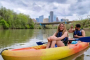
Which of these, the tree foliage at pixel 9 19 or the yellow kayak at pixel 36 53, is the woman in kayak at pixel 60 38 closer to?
the yellow kayak at pixel 36 53

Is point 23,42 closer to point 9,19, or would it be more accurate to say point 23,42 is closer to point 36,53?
point 36,53

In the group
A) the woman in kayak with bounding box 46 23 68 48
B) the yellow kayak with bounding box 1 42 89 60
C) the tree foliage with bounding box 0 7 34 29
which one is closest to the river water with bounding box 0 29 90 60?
the yellow kayak with bounding box 1 42 89 60

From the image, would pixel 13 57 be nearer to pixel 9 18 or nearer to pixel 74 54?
pixel 74 54

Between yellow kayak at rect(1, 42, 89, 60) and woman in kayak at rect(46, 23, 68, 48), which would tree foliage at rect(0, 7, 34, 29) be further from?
yellow kayak at rect(1, 42, 89, 60)

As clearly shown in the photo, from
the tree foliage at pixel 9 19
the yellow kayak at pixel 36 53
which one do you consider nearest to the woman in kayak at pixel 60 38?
the yellow kayak at pixel 36 53

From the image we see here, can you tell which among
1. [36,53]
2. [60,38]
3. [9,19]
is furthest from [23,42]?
[9,19]

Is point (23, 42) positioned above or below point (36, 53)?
below

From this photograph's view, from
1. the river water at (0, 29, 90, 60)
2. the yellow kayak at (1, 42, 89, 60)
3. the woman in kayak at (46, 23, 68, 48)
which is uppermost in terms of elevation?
the woman in kayak at (46, 23, 68, 48)

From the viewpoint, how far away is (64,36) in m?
4.54

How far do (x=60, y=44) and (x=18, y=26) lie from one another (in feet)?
115

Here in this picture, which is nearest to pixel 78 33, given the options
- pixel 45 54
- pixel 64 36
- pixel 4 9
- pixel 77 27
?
pixel 77 27

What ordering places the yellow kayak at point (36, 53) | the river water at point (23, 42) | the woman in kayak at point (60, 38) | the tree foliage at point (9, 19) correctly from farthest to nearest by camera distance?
the tree foliage at point (9, 19)
the river water at point (23, 42)
the woman in kayak at point (60, 38)
the yellow kayak at point (36, 53)

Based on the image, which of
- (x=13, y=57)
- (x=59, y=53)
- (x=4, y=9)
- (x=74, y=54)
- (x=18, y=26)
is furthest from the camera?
(x=18, y=26)

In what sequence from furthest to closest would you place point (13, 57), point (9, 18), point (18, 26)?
point (18, 26) < point (9, 18) < point (13, 57)
